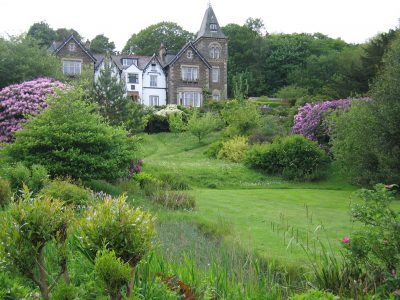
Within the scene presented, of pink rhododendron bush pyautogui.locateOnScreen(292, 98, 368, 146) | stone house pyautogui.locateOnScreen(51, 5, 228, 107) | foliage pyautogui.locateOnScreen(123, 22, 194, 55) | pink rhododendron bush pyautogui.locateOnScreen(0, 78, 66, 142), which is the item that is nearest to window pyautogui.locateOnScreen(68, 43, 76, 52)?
stone house pyautogui.locateOnScreen(51, 5, 228, 107)

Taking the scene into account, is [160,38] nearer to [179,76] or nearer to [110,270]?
[179,76]

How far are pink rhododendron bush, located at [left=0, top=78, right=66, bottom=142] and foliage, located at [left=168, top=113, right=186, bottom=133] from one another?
16.5 m

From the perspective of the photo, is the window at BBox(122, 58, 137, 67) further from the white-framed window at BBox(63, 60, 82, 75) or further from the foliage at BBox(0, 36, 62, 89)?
the foliage at BBox(0, 36, 62, 89)

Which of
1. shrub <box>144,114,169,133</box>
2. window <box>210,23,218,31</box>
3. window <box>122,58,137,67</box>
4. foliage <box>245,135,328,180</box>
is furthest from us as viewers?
window <box>210,23,218,31</box>

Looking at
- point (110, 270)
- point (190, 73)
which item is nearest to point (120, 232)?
point (110, 270)

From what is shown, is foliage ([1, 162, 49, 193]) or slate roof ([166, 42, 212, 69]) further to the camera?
slate roof ([166, 42, 212, 69])

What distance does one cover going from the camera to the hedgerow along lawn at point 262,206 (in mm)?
8484

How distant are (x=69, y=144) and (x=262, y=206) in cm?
588

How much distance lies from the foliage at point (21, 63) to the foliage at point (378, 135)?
14.8 m

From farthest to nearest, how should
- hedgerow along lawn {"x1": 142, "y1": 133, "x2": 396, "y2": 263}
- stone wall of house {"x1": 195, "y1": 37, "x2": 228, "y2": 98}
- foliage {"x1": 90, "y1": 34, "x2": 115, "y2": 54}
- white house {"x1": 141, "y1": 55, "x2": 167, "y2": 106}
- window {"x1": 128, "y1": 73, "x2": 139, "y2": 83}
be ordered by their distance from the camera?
foliage {"x1": 90, "y1": 34, "x2": 115, "y2": 54}
stone wall of house {"x1": 195, "y1": 37, "x2": 228, "y2": 98}
white house {"x1": 141, "y1": 55, "x2": 167, "y2": 106}
window {"x1": 128, "y1": 73, "x2": 139, "y2": 83}
hedgerow along lawn {"x1": 142, "y1": 133, "x2": 396, "y2": 263}

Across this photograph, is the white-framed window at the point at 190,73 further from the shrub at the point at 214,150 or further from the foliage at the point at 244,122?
the shrub at the point at 214,150

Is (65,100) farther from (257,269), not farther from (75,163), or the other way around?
(257,269)

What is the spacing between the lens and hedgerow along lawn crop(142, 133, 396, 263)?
8484 millimetres

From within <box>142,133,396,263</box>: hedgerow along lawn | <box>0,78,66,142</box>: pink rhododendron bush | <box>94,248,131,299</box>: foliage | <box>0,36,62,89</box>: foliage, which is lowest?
<box>142,133,396,263</box>: hedgerow along lawn
